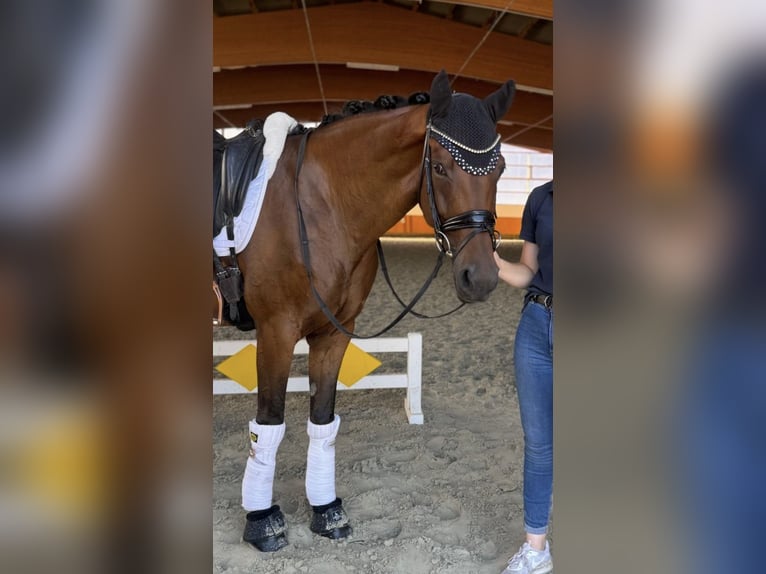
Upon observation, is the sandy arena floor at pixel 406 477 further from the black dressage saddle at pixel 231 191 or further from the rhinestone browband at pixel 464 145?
the rhinestone browband at pixel 464 145

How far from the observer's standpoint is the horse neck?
1.98 metres

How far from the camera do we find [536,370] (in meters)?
1.79

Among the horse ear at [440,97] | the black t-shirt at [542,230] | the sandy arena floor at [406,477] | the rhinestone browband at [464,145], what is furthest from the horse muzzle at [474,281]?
the sandy arena floor at [406,477]

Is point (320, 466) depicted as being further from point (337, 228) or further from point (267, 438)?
point (337, 228)

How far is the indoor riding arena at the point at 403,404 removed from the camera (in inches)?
87.5

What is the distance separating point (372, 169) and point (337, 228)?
0.81 ft

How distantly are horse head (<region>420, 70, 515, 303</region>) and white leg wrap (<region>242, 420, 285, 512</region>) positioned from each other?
3.04 ft

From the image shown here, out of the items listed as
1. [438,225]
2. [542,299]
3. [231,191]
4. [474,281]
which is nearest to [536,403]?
[542,299]

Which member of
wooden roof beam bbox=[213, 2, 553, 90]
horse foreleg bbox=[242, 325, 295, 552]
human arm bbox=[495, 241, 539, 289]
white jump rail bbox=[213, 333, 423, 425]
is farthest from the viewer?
wooden roof beam bbox=[213, 2, 553, 90]

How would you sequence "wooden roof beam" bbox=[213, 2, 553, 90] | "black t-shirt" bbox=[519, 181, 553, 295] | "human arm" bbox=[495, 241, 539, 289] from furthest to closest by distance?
"wooden roof beam" bbox=[213, 2, 553, 90], "human arm" bbox=[495, 241, 539, 289], "black t-shirt" bbox=[519, 181, 553, 295]

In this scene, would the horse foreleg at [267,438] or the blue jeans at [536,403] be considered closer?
the blue jeans at [536,403]

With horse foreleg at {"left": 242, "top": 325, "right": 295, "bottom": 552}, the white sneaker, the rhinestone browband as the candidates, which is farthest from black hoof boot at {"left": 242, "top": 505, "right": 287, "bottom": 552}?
the rhinestone browband

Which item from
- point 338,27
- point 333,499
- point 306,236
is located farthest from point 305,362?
point 338,27

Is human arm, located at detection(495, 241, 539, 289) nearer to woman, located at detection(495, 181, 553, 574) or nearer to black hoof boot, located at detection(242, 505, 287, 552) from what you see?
woman, located at detection(495, 181, 553, 574)
